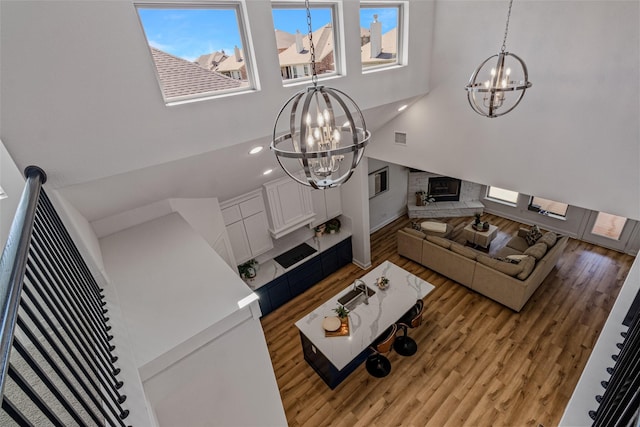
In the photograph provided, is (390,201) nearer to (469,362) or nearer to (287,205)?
(287,205)

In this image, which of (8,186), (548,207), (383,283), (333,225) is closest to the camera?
(8,186)

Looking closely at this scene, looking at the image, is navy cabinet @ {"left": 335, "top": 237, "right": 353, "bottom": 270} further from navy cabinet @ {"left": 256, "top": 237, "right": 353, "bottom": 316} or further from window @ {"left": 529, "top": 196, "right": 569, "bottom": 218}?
window @ {"left": 529, "top": 196, "right": 569, "bottom": 218}

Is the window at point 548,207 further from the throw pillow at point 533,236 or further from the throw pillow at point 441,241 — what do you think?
the throw pillow at point 441,241

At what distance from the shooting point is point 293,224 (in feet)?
18.8

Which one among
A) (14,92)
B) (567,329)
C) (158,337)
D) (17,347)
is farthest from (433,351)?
(14,92)

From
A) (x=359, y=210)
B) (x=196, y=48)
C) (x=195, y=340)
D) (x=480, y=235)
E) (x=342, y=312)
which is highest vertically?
(x=196, y=48)

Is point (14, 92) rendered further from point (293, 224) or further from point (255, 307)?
point (293, 224)

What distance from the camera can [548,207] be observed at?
310 inches

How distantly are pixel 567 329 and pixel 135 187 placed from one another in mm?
6525

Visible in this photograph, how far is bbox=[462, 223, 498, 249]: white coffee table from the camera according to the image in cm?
736

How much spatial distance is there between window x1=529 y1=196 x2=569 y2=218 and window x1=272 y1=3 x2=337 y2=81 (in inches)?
280

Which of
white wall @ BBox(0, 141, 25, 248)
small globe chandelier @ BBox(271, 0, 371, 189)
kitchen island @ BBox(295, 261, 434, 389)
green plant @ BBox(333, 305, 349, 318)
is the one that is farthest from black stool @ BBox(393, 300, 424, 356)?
white wall @ BBox(0, 141, 25, 248)

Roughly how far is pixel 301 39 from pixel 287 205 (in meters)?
2.97

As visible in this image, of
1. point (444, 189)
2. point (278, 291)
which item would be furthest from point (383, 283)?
point (444, 189)
